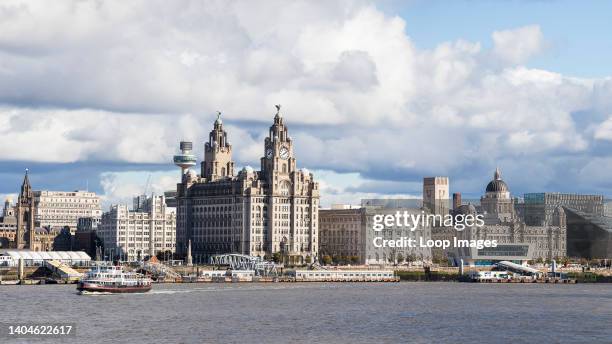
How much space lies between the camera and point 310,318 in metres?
152

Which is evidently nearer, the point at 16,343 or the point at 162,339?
the point at 16,343

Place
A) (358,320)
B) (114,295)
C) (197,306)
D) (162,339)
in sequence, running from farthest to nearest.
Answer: (114,295) < (197,306) < (358,320) < (162,339)

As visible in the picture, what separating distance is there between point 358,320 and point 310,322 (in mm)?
6987

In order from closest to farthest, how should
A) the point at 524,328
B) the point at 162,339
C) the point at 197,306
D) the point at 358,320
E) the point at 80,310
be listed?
the point at 162,339 < the point at 524,328 < the point at 358,320 < the point at 80,310 < the point at 197,306

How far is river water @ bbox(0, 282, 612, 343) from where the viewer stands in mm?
127812

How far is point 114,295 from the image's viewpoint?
19775cm

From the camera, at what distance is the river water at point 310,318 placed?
127812mm

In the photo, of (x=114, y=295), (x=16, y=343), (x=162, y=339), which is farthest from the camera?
(x=114, y=295)

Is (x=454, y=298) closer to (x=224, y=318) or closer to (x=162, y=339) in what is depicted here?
(x=224, y=318)

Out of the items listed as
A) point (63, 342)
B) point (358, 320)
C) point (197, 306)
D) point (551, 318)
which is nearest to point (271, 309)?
point (197, 306)

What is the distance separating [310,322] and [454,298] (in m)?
58.7

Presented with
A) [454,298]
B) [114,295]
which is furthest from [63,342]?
[454,298]

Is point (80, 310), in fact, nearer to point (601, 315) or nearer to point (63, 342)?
point (63, 342)

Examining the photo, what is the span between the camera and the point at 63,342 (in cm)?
11862
